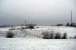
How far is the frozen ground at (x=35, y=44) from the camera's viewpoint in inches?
79.4

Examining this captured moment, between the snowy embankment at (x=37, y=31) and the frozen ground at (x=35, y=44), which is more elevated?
the snowy embankment at (x=37, y=31)

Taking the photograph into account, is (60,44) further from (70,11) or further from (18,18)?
Answer: (18,18)

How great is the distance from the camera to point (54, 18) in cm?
201

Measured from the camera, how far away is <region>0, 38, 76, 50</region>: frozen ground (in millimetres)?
2018

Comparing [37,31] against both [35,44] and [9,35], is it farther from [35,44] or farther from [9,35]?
[9,35]

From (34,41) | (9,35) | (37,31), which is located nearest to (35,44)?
(34,41)

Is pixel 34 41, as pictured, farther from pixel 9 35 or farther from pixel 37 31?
pixel 9 35

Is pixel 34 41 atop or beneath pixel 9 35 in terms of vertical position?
beneath

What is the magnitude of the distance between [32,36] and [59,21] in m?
0.57

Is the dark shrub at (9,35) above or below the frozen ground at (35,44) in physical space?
above

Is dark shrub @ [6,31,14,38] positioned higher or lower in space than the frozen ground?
higher

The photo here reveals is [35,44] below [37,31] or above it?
below

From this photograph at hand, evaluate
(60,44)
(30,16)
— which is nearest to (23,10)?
(30,16)

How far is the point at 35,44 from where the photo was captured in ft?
6.67
